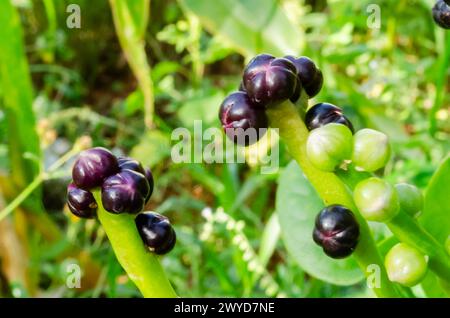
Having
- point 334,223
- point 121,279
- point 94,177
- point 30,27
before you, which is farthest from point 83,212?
point 30,27

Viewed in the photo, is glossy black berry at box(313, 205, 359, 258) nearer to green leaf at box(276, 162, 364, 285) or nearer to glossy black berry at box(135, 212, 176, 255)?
glossy black berry at box(135, 212, 176, 255)

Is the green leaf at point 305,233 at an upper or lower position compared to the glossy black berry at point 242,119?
lower

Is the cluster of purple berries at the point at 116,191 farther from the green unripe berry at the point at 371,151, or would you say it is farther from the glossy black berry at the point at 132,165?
the green unripe berry at the point at 371,151

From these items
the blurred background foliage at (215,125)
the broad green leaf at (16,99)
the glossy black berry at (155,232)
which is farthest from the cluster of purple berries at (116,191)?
the broad green leaf at (16,99)

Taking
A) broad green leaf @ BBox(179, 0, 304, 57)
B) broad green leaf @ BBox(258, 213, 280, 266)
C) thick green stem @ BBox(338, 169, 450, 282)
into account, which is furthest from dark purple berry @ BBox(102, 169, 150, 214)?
broad green leaf @ BBox(179, 0, 304, 57)

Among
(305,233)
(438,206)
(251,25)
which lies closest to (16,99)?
(251,25)

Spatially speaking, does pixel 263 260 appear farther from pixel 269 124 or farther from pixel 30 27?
pixel 30 27
